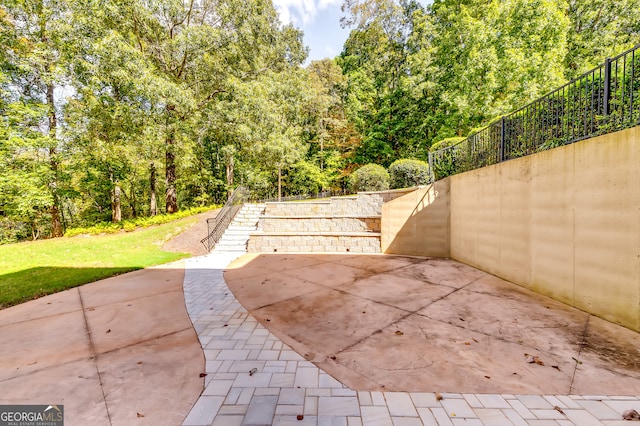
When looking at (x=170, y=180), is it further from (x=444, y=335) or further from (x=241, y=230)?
(x=444, y=335)

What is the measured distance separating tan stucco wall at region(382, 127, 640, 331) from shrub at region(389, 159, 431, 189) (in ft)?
14.0

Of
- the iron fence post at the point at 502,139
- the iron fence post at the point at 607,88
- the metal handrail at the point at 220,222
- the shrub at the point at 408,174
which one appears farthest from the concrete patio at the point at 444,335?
the shrub at the point at 408,174

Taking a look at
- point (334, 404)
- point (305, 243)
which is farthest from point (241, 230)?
point (334, 404)

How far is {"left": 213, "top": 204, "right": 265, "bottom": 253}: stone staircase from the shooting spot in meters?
8.72

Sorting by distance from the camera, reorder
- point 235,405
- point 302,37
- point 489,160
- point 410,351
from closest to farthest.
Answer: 1. point 235,405
2. point 410,351
3. point 489,160
4. point 302,37

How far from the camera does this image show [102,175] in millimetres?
14109

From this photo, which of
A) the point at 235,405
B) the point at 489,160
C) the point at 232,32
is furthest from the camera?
the point at 232,32

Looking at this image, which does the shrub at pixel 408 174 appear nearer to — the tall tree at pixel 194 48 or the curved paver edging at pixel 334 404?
the curved paver edging at pixel 334 404

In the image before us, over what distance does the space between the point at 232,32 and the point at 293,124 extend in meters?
7.25

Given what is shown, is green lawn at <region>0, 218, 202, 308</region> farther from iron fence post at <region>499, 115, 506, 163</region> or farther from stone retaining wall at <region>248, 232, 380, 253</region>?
iron fence post at <region>499, 115, 506, 163</region>

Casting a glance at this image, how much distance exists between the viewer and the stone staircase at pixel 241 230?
343 inches

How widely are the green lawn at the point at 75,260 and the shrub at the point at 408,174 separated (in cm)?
847

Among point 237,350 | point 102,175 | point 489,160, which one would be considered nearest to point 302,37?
point 102,175

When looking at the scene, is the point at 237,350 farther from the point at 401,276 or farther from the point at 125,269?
the point at 125,269
